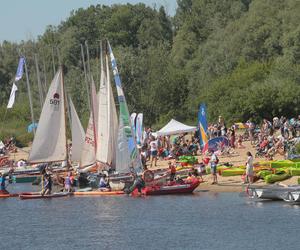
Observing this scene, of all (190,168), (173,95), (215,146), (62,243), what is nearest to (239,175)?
(190,168)

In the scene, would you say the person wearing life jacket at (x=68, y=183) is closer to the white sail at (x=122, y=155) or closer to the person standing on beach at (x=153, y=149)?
the white sail at (x=122, y=155)


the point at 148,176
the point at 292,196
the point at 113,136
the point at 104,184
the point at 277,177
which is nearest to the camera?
the point at 292,196

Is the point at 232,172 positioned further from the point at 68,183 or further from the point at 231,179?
the point at 68,183

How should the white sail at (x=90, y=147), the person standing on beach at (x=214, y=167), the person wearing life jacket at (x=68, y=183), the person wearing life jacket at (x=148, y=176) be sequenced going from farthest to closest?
1. the white sail at (x=90, y=147)
2. the person wearing life jacket at (x=68, y=183)
3. the person standing on beach at (x=214, y=167)
4. the person wearing life jacket at (x=148, y=176)

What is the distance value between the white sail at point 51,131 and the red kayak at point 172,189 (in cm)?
947

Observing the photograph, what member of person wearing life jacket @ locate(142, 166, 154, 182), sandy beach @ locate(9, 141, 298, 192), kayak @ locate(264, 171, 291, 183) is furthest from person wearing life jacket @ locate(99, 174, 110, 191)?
kayak @ locate(264, 171, 291, 183)

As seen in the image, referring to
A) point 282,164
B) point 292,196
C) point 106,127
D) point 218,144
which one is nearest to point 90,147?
point 106,127

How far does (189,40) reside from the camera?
132 metres

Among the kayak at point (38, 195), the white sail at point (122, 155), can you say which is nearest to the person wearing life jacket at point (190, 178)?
the white sail at point (122, 155)

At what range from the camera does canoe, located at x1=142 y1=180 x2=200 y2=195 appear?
58.0m

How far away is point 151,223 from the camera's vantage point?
49.9 metres

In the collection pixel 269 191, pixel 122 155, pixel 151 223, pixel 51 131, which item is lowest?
pixel 151 223

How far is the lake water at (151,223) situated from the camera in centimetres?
→ 4412

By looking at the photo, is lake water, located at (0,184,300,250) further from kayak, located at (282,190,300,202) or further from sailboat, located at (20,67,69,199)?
sailboat, located at (20,67,69,199)
